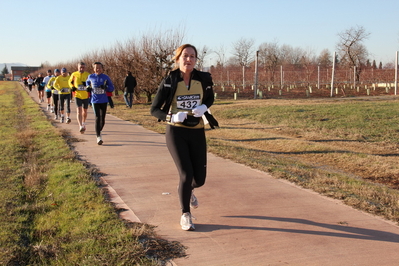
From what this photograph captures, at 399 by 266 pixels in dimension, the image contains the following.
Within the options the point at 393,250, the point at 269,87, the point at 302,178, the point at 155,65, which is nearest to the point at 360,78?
the point at 269,87

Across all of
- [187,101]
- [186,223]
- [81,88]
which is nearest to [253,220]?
[186,223]

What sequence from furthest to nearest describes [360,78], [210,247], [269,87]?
[360,78]
[269,87]
[210,247]

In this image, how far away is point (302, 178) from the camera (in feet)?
22.5

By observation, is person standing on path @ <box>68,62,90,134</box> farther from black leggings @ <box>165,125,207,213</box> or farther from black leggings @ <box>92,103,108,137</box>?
black leggings @ <box>165,125,207,213</box>

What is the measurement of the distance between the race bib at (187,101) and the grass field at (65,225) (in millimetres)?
1236

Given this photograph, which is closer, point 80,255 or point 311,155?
point 80,255

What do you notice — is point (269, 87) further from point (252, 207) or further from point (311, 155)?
point (252, 207)

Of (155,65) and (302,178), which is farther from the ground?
(155,65)

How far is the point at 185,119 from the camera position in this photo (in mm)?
4363

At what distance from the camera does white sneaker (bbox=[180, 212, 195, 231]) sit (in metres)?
4.31

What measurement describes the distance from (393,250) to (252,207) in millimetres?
1636

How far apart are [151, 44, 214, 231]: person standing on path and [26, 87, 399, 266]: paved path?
0.43 m

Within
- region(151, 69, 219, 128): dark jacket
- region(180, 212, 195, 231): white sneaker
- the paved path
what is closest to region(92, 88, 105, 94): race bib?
the paved path

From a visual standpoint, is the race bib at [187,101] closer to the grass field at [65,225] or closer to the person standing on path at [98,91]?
the grass field at [65,225]
